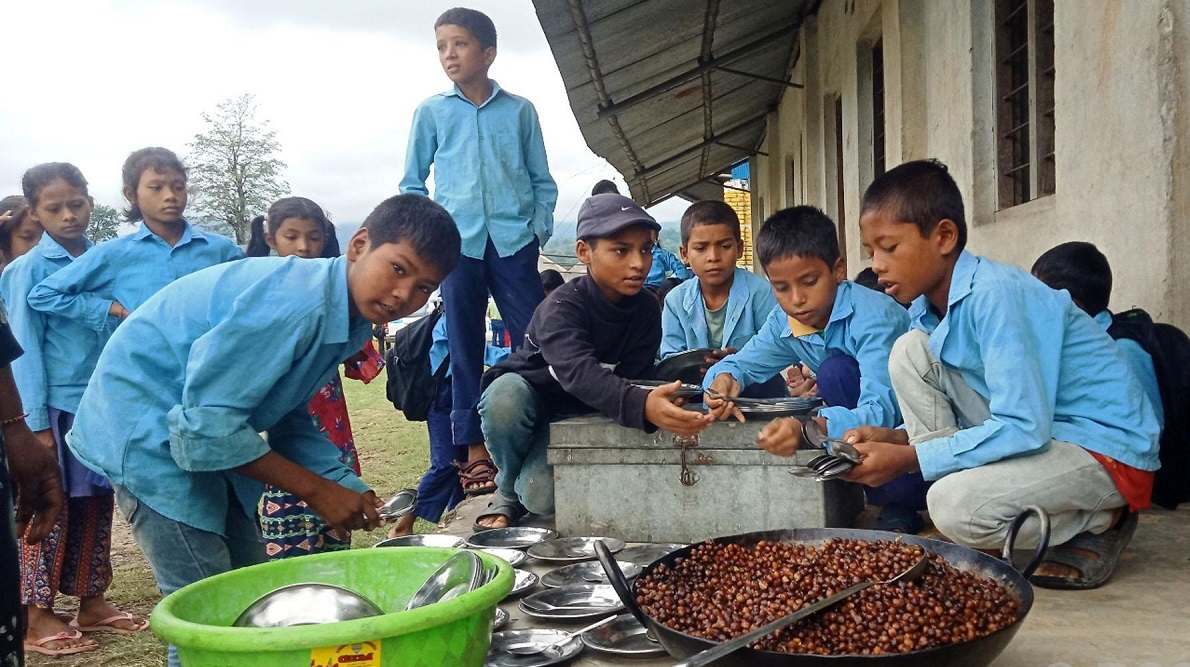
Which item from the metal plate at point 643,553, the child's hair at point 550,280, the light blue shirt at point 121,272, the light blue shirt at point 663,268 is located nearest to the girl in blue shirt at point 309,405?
the light blue shirt at point 121,272

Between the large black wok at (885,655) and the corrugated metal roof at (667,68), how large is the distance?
5.46 metres

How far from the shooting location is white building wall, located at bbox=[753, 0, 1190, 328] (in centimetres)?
294

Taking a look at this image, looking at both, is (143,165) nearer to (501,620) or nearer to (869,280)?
(501,620)

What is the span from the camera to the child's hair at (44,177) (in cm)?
372

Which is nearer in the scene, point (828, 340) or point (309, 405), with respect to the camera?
point (828, 340)

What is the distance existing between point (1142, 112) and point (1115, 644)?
6.60 feet

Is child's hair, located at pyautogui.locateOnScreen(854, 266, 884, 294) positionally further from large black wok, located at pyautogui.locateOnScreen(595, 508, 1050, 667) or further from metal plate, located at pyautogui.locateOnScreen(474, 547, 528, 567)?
large black wok, located at pyautogui.locateOnScreen(595, 508, 1050, 667)

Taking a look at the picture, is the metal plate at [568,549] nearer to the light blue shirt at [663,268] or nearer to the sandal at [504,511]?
the sandal at [504,511]

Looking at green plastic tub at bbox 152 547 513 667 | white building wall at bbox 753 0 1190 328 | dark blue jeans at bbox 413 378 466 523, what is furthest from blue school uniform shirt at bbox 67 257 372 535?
white building wall at bbox 753 0 1190 328

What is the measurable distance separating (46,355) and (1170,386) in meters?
4.05

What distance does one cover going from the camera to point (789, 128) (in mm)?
13266

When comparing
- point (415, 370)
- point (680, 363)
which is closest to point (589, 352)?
point (680, 363)

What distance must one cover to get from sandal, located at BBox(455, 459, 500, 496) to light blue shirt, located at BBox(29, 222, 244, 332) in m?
1.37

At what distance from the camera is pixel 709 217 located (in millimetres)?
3789
